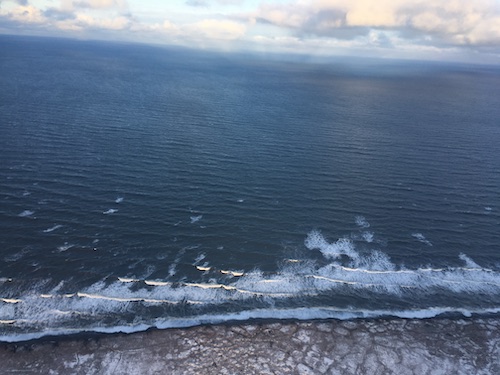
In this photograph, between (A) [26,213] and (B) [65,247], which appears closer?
(B) [65,247]

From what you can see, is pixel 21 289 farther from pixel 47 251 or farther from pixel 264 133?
pixel 264 133

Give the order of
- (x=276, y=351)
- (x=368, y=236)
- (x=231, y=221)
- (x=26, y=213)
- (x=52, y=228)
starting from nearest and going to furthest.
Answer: (x=276, y=351), (x=52, y=228), (x=26, y=213), (x=368, y=236), (x=231, y=221)

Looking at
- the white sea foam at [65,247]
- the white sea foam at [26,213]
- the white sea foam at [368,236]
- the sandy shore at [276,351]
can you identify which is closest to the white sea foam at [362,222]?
the white sea foam at [368,236]

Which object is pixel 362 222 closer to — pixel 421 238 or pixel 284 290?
pixel 421 238

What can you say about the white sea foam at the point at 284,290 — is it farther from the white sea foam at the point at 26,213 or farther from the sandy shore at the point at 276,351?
the white sea foam at the point at 26,213

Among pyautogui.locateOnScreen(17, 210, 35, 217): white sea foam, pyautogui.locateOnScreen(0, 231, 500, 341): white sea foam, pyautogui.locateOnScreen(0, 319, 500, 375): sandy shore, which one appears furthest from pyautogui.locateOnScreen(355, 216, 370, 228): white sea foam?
pyautogui.locateOnScreen(17, 210, 35, 217): white sea foam

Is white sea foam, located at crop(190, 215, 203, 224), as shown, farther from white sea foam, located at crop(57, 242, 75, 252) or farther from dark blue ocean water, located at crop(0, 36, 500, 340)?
white sea foam, located at crop(57, 242, 75, 252)

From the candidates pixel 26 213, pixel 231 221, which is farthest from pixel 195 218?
pixel 26 213
